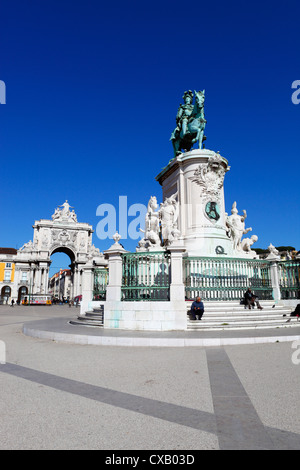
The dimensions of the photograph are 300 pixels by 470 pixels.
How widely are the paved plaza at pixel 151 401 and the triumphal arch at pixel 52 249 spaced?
2467 inches

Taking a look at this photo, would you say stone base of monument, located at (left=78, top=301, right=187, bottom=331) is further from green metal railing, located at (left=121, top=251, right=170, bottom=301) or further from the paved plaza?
the paved plaza

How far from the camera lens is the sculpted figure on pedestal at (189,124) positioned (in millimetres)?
16906

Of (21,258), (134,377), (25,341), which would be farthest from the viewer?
(21,258)

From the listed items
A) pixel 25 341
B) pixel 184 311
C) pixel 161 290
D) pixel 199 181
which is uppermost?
pixel 199 181

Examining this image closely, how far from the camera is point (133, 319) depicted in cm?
972

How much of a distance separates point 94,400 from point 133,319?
19.6 feet

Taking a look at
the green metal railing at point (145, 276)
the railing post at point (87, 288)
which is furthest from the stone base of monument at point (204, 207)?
the railing post at point (87, 288)

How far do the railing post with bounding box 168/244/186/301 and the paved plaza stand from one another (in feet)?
10.2

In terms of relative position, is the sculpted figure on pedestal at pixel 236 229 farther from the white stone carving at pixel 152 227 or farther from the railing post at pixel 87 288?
the railing post at pixel 87 288

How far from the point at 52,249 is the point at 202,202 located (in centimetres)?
6421
